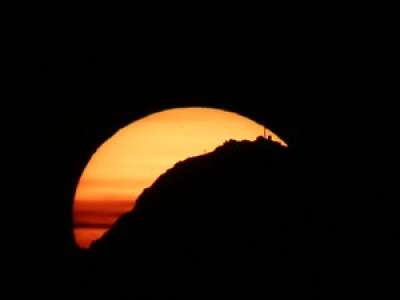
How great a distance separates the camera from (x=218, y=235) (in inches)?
133

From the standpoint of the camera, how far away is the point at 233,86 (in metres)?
3.90

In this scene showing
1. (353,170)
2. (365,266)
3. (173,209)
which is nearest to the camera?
(365,266)

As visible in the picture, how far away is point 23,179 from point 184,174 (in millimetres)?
958

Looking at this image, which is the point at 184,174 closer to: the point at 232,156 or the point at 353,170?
the point at 232,156

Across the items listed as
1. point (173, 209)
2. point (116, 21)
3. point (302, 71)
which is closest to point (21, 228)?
point (173, 209)

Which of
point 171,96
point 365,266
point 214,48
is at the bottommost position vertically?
point 365,266

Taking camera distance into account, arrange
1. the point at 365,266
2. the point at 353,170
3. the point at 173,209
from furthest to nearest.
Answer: the point at 353,170
the point at 173,209
the point at 365,266

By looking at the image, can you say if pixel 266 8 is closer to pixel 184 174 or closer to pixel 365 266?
pixel 184 174

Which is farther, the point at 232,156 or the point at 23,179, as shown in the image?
the point at 23,179

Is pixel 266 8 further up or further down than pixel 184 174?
further up

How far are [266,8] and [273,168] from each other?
0.92 meters

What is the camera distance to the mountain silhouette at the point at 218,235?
322 cm

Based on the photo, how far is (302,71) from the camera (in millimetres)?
4012

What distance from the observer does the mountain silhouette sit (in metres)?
3.22
